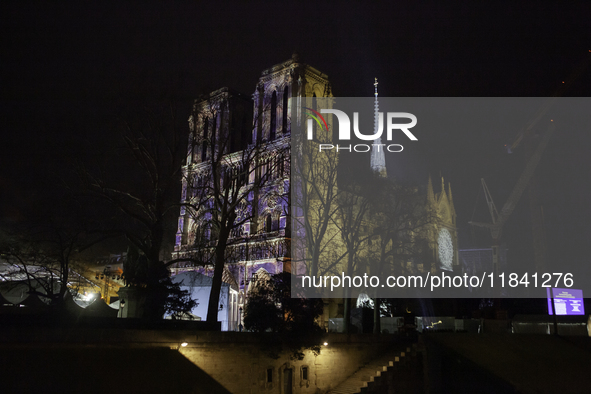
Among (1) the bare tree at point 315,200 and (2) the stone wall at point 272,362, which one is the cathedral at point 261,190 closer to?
(1) the bare tree at point 315,200

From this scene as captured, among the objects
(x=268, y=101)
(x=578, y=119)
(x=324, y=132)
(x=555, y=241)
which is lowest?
(x=555, y=241)

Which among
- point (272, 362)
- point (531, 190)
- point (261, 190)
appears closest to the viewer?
point (272, 362)

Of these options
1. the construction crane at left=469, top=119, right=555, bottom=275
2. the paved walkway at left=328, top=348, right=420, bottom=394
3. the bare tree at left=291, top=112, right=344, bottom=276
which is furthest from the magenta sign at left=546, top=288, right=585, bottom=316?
the construction crane at left=469, top=119, right=555, bottom=275

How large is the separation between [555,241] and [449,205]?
33.6 meters

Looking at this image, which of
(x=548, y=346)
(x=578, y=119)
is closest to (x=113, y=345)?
(x=548, y=346)

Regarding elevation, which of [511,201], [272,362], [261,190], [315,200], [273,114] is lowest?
[272,362]

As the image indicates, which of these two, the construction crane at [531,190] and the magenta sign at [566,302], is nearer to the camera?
the magenta sign at [566,302]

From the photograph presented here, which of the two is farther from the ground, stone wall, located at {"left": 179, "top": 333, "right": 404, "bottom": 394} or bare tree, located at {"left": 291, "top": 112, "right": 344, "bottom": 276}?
bare tree, located at {"left": 291, "top": 112, "right": 344, "bottom": 276}

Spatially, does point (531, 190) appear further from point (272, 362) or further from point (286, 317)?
point (272, 362)

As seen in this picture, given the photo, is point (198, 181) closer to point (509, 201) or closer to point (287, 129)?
point (287, 129)

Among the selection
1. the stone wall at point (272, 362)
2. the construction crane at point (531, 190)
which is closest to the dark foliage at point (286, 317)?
the stone wall at point (272, 362)

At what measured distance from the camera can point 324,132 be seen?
49.6 metres

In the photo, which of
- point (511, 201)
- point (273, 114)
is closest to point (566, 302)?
point (273, 114)

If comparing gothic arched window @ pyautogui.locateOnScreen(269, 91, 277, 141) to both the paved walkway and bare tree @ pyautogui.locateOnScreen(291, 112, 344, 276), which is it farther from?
the paved walkway
